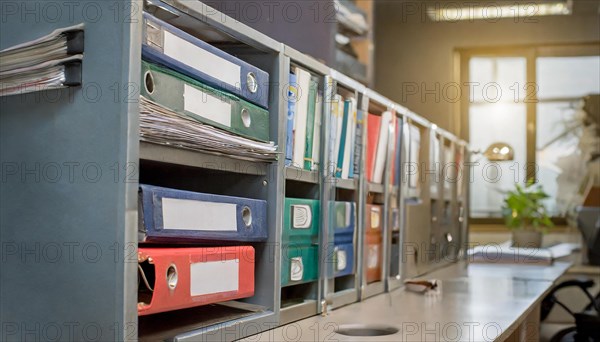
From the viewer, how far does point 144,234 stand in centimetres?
102

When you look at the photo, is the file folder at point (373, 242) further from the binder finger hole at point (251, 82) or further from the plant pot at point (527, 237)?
the plant pot at point (527, 237)

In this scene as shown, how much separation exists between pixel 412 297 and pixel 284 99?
3.06ft

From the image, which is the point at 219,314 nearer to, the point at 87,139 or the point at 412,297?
the point at 87,139

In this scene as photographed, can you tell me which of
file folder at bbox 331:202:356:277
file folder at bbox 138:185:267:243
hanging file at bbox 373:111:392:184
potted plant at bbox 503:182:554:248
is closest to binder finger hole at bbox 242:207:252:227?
file folder at bbox 138:185:267:243

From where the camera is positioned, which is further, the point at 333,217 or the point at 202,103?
the point at 333,217

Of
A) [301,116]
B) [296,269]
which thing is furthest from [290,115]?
[296,269]

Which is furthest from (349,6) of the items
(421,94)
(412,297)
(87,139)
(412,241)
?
(87,139)

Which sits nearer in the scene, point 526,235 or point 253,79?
point 253,79

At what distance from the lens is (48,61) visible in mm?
1032

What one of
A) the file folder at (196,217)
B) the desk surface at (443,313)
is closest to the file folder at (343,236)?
the desk surface at (443,313)

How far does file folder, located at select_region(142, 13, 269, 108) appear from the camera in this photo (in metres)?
1.06

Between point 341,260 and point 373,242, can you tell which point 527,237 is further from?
point 341,260

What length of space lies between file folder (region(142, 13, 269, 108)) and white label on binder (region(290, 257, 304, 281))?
36 centimetres

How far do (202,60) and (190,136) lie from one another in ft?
0.45
